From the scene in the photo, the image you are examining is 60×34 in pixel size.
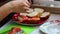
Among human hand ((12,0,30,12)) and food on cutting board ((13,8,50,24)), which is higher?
human hand ((12,0,30,12))

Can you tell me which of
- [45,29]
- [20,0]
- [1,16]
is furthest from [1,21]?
[45,29]

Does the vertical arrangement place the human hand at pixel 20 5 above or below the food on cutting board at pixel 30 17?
above

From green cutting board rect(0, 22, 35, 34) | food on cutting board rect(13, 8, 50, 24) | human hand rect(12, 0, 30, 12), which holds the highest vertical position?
human hand rect(12, 0, 30, 12)

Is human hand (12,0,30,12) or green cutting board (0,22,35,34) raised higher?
human hand (12,0,30,12)

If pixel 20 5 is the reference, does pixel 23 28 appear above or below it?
below

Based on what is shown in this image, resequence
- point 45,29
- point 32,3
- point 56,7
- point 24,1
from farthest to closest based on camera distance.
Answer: point 32,3, point 56,7, point 24,1, point 45,29

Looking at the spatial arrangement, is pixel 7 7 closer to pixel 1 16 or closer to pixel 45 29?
pixel 1 16

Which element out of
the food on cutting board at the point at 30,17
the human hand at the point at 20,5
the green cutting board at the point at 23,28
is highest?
the human hand at the point at 20,5

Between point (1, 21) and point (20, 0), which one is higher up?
point (20, 0)

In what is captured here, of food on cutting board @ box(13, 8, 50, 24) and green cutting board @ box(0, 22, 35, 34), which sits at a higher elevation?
food on cutting board @ box(13, 8, 50, 24)

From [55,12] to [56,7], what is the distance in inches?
1.4

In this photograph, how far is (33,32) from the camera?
0.70 metres

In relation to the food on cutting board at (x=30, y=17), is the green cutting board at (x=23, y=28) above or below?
below

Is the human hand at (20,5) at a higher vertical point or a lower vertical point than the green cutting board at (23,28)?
higher
